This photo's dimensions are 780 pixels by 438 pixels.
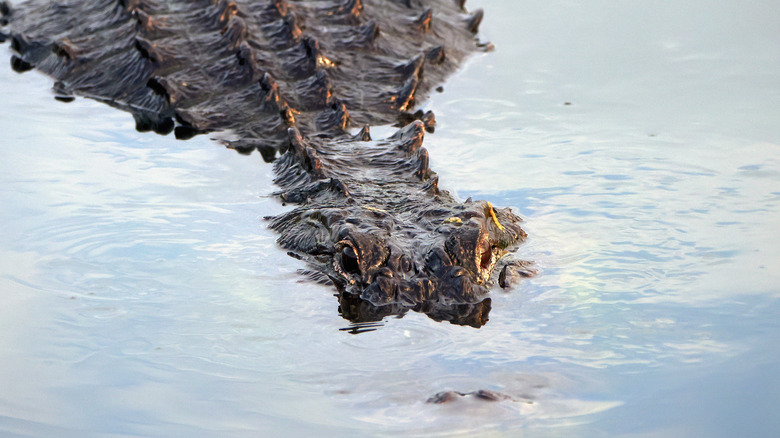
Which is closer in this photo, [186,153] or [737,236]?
[737,236]

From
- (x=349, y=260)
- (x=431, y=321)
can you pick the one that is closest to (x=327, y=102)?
(x=349, y=260)

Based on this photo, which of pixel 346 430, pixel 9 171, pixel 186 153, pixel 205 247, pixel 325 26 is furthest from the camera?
pixel 325 26

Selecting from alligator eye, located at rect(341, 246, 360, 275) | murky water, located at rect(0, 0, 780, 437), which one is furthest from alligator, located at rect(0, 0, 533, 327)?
murky water, located at rect(0, 0, 780, 437)

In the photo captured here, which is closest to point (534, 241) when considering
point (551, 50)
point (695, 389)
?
point (695, 389)

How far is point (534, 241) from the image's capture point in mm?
5902

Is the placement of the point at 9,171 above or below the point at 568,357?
above

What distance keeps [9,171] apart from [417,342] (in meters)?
3.79

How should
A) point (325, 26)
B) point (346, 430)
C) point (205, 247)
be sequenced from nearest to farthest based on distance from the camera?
point (346, 430), point (205, 247), point (325, 26)

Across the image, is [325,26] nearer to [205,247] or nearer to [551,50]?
[551,50]

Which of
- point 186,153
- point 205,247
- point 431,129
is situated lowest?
point 205,247

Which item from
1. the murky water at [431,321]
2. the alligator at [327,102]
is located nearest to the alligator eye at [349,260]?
the alligator at [327,102]

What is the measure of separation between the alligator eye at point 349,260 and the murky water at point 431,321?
0.66ft

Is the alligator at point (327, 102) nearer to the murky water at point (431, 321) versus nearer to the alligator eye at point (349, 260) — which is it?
the alligator eye at point (349, 260)

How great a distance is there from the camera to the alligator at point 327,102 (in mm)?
5137
